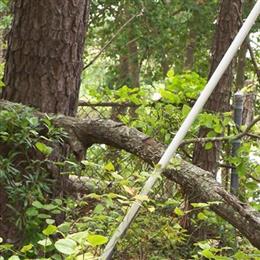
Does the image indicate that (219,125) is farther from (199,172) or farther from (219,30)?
(219,30)

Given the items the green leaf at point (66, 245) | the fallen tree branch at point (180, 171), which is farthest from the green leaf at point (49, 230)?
the fallen tree branch at point (180, 171)

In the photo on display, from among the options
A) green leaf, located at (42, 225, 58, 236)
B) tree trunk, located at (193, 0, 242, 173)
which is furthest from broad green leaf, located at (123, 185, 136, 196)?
tree trunk, located at (193, 0, 242, 173)

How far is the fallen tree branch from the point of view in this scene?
232 cm

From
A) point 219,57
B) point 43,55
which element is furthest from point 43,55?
point 219,57

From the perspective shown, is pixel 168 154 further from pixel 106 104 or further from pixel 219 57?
pixel 219 57

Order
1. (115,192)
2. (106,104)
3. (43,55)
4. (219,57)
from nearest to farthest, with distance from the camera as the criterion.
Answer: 1. (115,192)
2. (43,55)
3. (106,104)
4. (219,57)

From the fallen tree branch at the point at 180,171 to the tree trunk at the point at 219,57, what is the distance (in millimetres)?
2019

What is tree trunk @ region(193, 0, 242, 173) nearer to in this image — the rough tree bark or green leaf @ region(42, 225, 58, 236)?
the rough tree bark

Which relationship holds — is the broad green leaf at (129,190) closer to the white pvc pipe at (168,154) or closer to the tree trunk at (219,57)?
the white pvc pipe at (168,154)

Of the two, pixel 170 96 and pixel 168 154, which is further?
pixel 170 96

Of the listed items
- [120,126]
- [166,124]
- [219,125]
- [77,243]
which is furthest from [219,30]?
[77,243]

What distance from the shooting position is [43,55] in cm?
304

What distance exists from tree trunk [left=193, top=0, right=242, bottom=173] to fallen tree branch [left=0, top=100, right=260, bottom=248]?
2.02 metres

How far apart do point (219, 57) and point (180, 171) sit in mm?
2703
